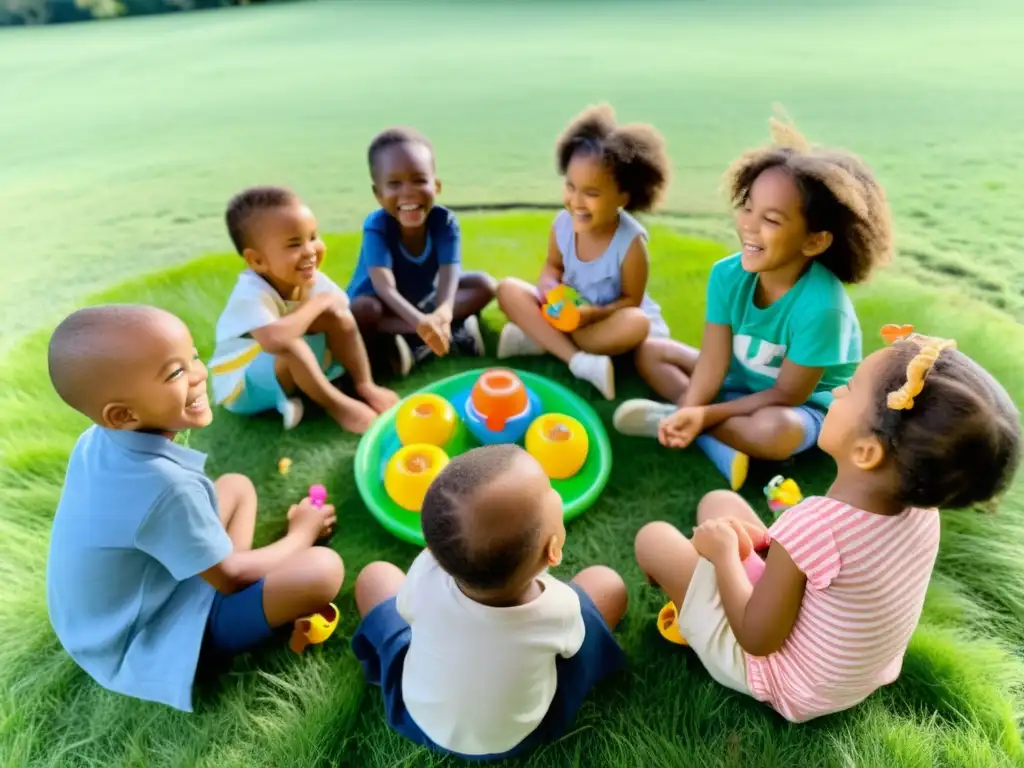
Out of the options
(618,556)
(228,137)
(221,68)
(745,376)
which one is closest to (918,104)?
(745,376)

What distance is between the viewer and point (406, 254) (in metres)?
2.48

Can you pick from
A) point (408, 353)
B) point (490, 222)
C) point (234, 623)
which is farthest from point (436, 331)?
point (490, 222)

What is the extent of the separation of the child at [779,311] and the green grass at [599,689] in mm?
124

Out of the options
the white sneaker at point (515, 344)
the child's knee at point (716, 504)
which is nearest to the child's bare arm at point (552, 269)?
the white sneaker at point (515, 344)

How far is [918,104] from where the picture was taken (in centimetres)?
380

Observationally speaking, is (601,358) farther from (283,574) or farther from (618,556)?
(283,574)

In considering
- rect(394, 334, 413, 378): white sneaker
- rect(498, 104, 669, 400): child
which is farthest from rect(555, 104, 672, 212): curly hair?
rect(394, 334, 413, 378): white sneaker

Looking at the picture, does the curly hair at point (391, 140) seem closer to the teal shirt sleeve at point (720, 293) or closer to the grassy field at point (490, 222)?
the grassy field at point (490, 222)

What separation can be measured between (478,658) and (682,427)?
3.46ft

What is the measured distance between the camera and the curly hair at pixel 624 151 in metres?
2.18

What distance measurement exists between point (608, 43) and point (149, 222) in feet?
10.6

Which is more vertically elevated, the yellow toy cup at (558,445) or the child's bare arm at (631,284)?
the child's bare arm at (631,284)

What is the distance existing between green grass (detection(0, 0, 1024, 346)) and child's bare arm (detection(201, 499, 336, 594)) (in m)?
1.63

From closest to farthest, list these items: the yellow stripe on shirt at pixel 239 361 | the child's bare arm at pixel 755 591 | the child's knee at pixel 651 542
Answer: the child's bare arm at pixel 755 591, the child's knee at pixel 651 542, the yellow stripe on shirt at pixel 239 361
